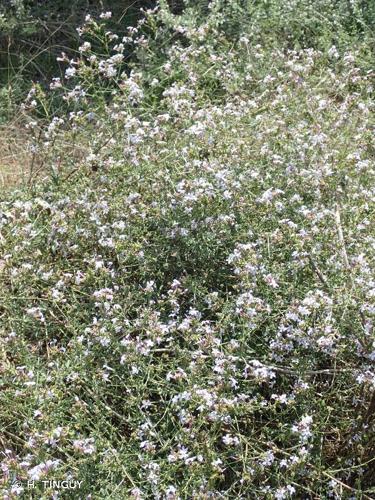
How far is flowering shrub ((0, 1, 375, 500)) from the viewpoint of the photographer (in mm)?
2232

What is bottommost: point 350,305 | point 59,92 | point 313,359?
point 59,92

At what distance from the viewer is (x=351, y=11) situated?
189 inches

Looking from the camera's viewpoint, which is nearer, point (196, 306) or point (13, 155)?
point (196, 306)

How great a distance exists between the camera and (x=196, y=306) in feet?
8.63

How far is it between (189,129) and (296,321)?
3.25 ft

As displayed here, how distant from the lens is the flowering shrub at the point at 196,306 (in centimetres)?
223

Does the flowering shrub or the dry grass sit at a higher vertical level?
the flowering shrub

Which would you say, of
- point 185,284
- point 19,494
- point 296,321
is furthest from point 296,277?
point 19,494

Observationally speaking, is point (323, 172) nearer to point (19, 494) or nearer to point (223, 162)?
point (223, 162)

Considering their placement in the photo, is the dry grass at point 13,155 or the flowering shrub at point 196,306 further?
the dry grass at point 13,155

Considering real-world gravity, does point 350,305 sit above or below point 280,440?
above

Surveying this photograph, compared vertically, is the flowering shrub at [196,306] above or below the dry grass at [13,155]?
above

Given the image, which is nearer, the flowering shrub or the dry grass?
the flowering shrub

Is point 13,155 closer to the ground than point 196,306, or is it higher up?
closer to the ground
